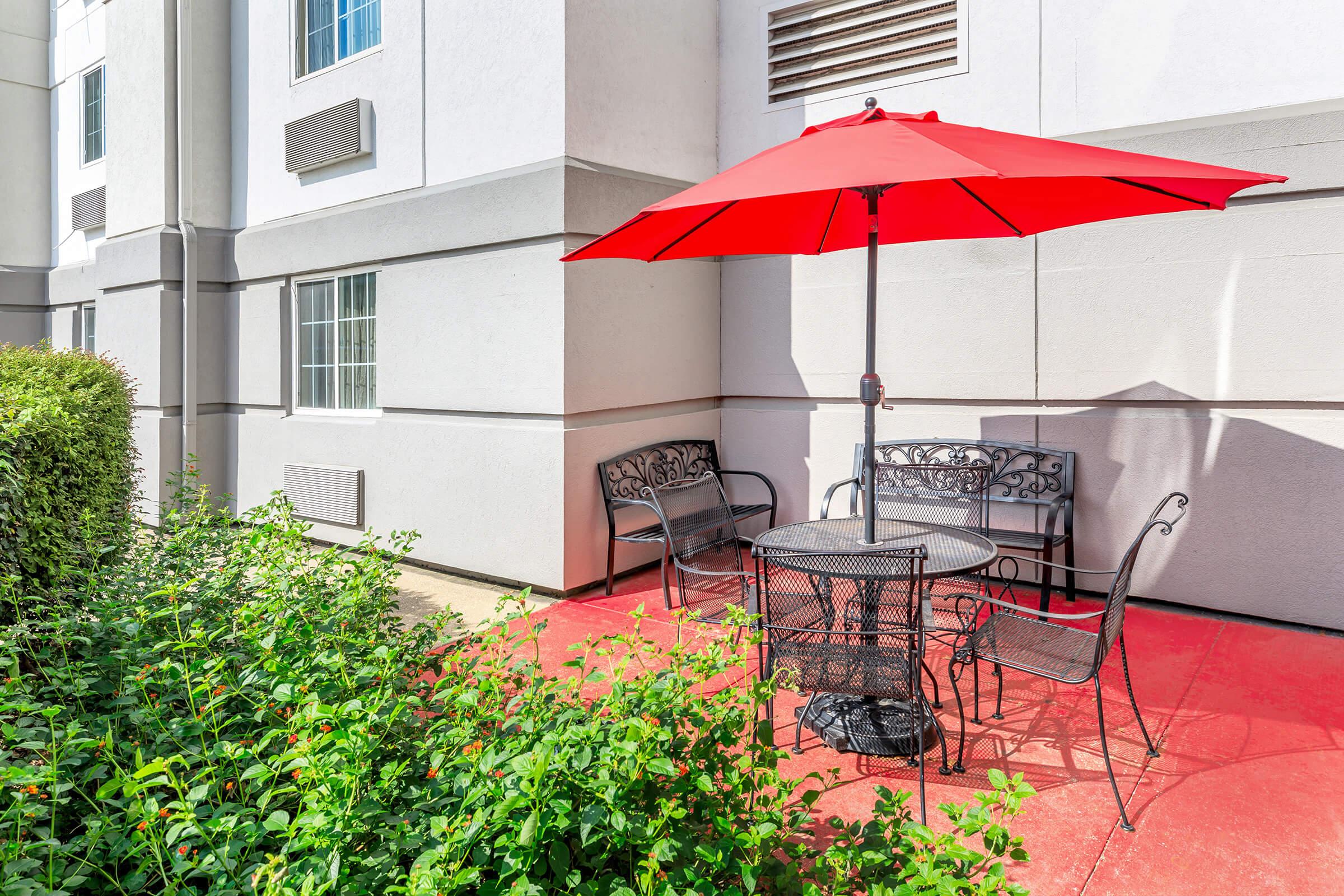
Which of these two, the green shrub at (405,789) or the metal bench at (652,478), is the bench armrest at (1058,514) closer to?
the metal bench at (652,478)

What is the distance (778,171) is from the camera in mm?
3264

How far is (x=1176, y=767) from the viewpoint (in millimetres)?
3619

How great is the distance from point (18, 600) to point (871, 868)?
3.37 m

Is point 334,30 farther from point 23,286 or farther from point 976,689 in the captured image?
point 976,689

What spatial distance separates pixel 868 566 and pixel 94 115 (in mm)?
13221

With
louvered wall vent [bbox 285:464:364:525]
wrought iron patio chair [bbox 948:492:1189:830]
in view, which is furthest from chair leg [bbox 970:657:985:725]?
louvered wall vent [bbox 285:464:364:525]

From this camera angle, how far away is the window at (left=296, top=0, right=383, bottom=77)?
7742 mm

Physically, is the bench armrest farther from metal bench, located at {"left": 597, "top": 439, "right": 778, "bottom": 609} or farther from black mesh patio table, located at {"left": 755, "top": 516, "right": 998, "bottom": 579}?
metal bench, located at {"left": 597, "top": 439, "right": 778, "bottom": 609}

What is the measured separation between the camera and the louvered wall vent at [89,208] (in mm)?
11359

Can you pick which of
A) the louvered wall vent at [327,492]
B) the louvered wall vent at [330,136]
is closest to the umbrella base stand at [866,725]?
the louvered wall vent at [327,492]

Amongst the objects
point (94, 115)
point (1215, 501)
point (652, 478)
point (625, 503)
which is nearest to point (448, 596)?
point (625, 503)

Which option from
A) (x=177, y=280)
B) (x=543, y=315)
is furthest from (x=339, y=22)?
(x=543, y=315)

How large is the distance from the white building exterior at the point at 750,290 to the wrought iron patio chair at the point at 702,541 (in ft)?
2.21

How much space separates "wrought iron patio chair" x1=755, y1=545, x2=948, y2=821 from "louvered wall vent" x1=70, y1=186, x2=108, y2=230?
1128 cm
